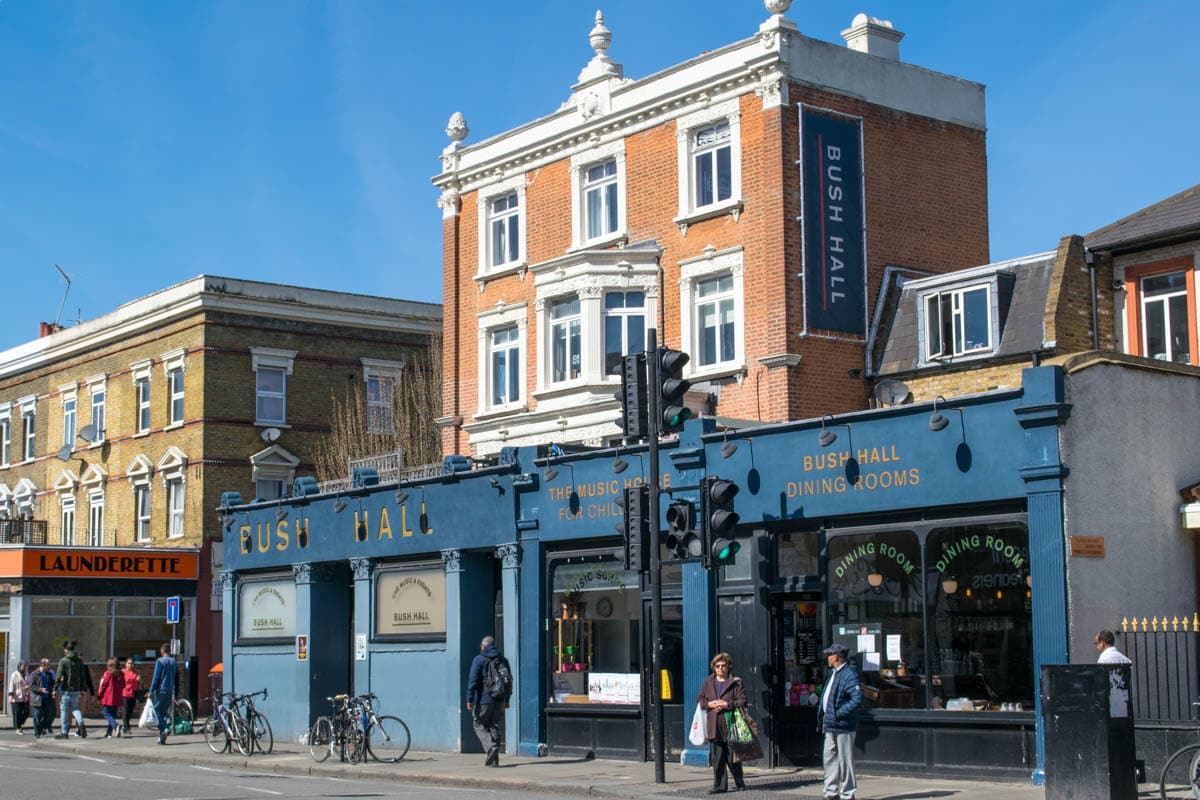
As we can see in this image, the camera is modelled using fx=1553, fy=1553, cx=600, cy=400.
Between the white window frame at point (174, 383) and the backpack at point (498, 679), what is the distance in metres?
23.4

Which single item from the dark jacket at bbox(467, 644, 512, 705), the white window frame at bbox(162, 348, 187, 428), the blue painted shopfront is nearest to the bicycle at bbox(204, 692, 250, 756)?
the blue painted shopfront

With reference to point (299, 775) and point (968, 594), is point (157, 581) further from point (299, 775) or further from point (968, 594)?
point (968, 594)

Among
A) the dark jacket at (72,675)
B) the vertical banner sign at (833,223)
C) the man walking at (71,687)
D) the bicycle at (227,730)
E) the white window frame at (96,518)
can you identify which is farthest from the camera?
the white window frame at (96,518)

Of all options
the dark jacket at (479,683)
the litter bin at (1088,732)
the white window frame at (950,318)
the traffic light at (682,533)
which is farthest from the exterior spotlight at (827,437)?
the white window frame at (950,318)

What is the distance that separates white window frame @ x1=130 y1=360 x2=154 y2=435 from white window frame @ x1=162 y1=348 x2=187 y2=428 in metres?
0.99

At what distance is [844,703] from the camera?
15.8 meters

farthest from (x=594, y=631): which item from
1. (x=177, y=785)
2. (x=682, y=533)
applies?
(x=177, y=785)

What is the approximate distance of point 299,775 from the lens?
22.5 meters

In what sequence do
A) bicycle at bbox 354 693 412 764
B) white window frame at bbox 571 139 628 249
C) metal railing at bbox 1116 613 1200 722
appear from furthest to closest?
white window frame at bbox 571 139 628 249 < bicycle at bbox 354 693 412 764 < metal railing at bbox 1116 613 1200 722

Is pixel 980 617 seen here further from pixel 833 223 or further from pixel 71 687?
pixel 71 687

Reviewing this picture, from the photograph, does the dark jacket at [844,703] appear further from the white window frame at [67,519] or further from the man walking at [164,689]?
the white window frame at [67,519]

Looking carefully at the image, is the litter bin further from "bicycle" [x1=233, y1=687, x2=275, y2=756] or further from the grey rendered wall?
"bicycle" [x1=233, y1=687, x2=275, y2=756]

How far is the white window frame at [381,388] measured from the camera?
4490 centimetres

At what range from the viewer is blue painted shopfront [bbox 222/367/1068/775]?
57.3ft
